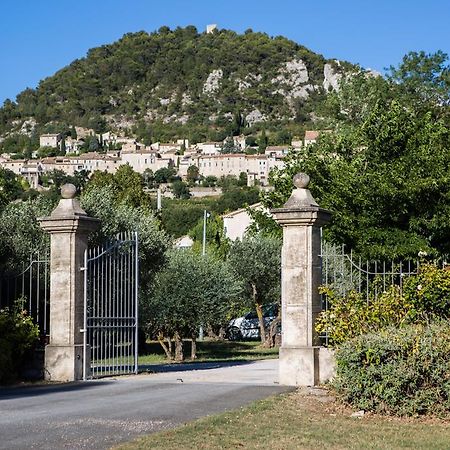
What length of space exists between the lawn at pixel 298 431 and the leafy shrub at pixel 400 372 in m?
0.22

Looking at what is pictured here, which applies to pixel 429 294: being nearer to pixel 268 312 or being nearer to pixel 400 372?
pixel 400 372

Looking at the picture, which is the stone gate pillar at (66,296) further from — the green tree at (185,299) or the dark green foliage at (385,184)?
the dark green foliage at (385,184)

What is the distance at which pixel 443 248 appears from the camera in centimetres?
2580

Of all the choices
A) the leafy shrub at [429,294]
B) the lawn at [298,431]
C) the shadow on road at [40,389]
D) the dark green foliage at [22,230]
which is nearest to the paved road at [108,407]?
the shadow on road at [40,389]

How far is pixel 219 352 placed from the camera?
30.8m

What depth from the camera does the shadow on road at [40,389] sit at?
12977mm

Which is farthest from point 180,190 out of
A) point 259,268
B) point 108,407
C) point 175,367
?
point 108,407

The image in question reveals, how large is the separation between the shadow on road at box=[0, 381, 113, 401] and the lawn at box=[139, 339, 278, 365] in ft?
35.2

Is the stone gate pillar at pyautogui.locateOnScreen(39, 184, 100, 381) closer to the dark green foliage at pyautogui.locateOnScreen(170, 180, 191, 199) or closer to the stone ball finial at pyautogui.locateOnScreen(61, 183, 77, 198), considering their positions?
the stone ball finial at pyautogui.locateOnScreen(61, 183, 77, 198)

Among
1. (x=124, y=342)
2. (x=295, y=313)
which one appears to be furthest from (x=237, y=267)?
(x=295, y=313)

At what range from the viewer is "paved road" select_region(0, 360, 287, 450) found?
9.29 meters

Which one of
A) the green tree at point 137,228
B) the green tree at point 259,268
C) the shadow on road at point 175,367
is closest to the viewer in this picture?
the shadow on road at point 175,367

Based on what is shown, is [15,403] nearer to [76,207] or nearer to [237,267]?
[76,207]

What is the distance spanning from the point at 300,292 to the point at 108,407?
12.9 ft
